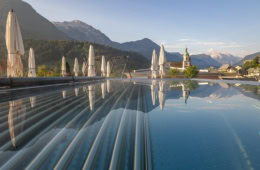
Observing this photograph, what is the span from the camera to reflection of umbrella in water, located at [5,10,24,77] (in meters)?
9.10

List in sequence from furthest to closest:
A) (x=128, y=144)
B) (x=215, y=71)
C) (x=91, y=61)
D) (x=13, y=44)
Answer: (x=215, y=71) < (x=91, y=61) < (x=13, y=44) < (x=128, y=144)

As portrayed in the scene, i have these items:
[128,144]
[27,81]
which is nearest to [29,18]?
[27,81]

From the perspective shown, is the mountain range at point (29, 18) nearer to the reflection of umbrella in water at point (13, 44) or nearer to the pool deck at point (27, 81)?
the reflection of umbrella in water at point (13, 44)

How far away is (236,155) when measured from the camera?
5.23 ft

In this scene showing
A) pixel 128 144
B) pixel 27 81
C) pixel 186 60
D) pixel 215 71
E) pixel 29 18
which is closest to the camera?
pixel 128 144

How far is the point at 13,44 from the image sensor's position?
9.29 metres

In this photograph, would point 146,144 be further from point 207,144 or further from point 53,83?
point 53,83

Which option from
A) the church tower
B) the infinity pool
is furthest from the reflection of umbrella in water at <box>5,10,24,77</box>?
the church tower

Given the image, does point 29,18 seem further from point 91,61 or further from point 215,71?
point 91,61

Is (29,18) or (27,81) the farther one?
(29,18)

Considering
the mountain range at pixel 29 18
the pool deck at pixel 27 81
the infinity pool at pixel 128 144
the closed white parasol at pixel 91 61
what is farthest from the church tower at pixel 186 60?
the infinity pool at pixel 128 144

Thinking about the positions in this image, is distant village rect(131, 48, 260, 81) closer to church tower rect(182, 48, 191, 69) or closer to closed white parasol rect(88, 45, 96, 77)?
church tower rect(182, 48, 191, 69)

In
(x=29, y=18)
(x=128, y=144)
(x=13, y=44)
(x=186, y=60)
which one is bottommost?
(x=128, y=144)

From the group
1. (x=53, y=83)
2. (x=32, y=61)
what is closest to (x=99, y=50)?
(x=32, y=61)
